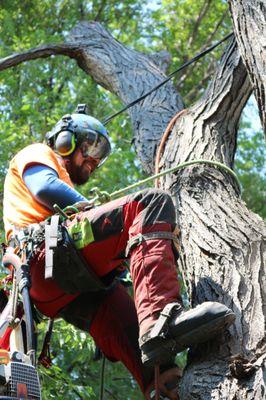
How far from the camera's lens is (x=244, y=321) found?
3.77 meters

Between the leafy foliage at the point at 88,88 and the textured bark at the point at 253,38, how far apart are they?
3122 millimetres

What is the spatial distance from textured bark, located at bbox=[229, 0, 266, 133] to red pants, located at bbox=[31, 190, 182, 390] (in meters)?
0.65

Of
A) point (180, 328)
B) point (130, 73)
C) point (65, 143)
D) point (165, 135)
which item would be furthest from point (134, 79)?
point (180, 328)

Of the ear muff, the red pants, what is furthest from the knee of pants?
the ear muff

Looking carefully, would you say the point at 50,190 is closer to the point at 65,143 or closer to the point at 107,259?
the point at 107,259

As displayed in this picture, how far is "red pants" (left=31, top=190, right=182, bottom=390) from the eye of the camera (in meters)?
3.98

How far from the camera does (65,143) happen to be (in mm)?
5293

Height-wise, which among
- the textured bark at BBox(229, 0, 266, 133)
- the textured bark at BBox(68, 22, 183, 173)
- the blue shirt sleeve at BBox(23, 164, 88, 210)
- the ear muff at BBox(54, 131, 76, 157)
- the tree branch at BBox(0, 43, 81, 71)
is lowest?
the blue shirt sleeve at BBox(23, 164, 88, 210)

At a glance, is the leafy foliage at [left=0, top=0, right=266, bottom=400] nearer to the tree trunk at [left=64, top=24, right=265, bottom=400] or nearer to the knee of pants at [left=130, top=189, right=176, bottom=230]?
the tree trunk at [left=64, top=24, right=265, bottom=400]

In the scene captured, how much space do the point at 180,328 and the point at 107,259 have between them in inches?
33.9

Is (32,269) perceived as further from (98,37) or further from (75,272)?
(98,37)

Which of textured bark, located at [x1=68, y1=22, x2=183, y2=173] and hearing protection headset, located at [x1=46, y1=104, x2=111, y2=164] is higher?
textured bark, located at [x1=68, y1=22, x2=183, y2=173]

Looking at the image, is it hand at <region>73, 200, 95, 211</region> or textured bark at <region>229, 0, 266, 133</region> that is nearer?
textured bark at <region>229, 0, 266, 133</region>

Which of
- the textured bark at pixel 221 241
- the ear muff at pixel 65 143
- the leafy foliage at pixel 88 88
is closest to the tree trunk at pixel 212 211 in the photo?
the textured bark at pixel 221 241
